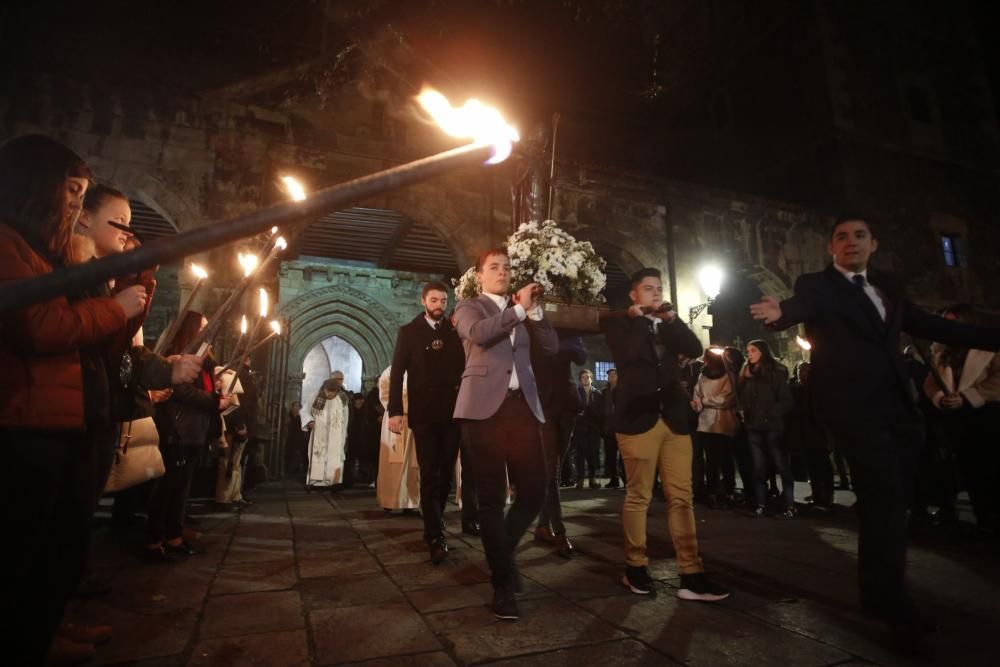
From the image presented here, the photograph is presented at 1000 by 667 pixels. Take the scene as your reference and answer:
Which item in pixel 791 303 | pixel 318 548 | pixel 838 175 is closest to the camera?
pixel 791 303

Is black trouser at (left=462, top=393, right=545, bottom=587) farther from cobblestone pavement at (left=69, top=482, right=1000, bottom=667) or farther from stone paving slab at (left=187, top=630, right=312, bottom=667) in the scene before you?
stone paving slab at (left=187, top=630, right=312, bottom=667)

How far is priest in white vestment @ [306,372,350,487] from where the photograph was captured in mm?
9430

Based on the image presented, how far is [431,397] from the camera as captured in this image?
446 centimetres

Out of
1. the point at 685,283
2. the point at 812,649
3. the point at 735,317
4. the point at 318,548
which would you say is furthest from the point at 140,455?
the point at 735,317

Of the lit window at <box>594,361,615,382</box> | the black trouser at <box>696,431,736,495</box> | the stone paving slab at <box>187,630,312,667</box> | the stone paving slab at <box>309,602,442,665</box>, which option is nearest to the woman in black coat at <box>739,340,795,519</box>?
the black trouser at <box>696,431,736,495</box>

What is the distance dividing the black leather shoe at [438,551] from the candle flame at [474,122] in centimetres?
296

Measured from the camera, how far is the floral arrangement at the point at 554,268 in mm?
5180

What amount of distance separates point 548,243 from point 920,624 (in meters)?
3.96

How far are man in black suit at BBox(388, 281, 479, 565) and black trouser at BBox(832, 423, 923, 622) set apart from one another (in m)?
2.65

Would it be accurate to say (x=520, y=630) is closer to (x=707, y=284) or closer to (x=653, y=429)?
(x=653, y=429)

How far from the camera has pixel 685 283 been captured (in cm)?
1445

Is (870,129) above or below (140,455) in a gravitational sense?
above

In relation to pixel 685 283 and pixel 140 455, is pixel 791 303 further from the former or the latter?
pixel 685 283

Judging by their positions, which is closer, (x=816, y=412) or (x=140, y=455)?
(x=816, y=412)
